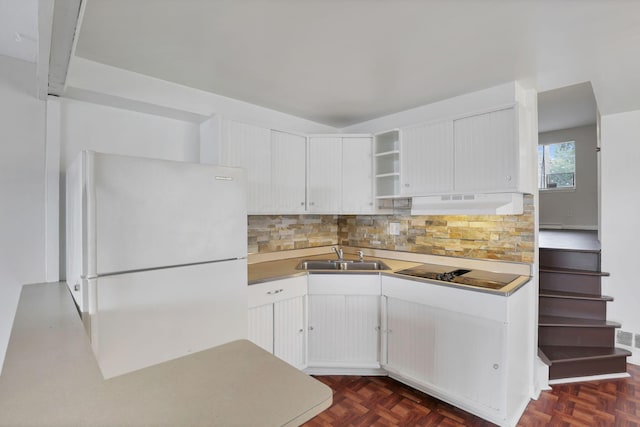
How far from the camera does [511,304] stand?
2.12 m

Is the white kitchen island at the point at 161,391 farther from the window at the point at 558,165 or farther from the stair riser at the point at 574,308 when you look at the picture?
the window at the point at 558,165

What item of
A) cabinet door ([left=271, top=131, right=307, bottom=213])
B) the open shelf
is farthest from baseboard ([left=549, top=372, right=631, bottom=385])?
cabinet door ([left=271, top=131, right=307, bottom=213])

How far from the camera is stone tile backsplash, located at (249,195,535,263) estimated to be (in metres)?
2.60

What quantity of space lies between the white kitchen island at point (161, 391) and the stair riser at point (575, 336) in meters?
3.07

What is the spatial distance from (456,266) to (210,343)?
82.0 inches

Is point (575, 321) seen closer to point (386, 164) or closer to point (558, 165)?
point (386, 164)

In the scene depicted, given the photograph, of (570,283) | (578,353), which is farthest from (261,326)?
(570,283)

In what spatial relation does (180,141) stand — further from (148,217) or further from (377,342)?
(377,342)

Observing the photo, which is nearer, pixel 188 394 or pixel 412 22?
pixel 188 394

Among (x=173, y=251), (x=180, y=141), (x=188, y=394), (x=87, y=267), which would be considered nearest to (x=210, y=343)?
(x=173, y=251)

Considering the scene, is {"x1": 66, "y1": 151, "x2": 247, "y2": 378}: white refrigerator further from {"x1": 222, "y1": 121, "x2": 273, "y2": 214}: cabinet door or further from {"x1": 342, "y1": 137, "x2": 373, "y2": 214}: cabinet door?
{"x1": 342, "y1": 137, "x2": 373, "y2": 214}: cabinet door

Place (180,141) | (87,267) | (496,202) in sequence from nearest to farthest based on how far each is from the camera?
(87,267), (496,202), (180,141)

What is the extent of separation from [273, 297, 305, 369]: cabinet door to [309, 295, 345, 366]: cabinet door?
9 cm

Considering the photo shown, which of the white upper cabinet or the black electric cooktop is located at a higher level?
the white upper cabinet
